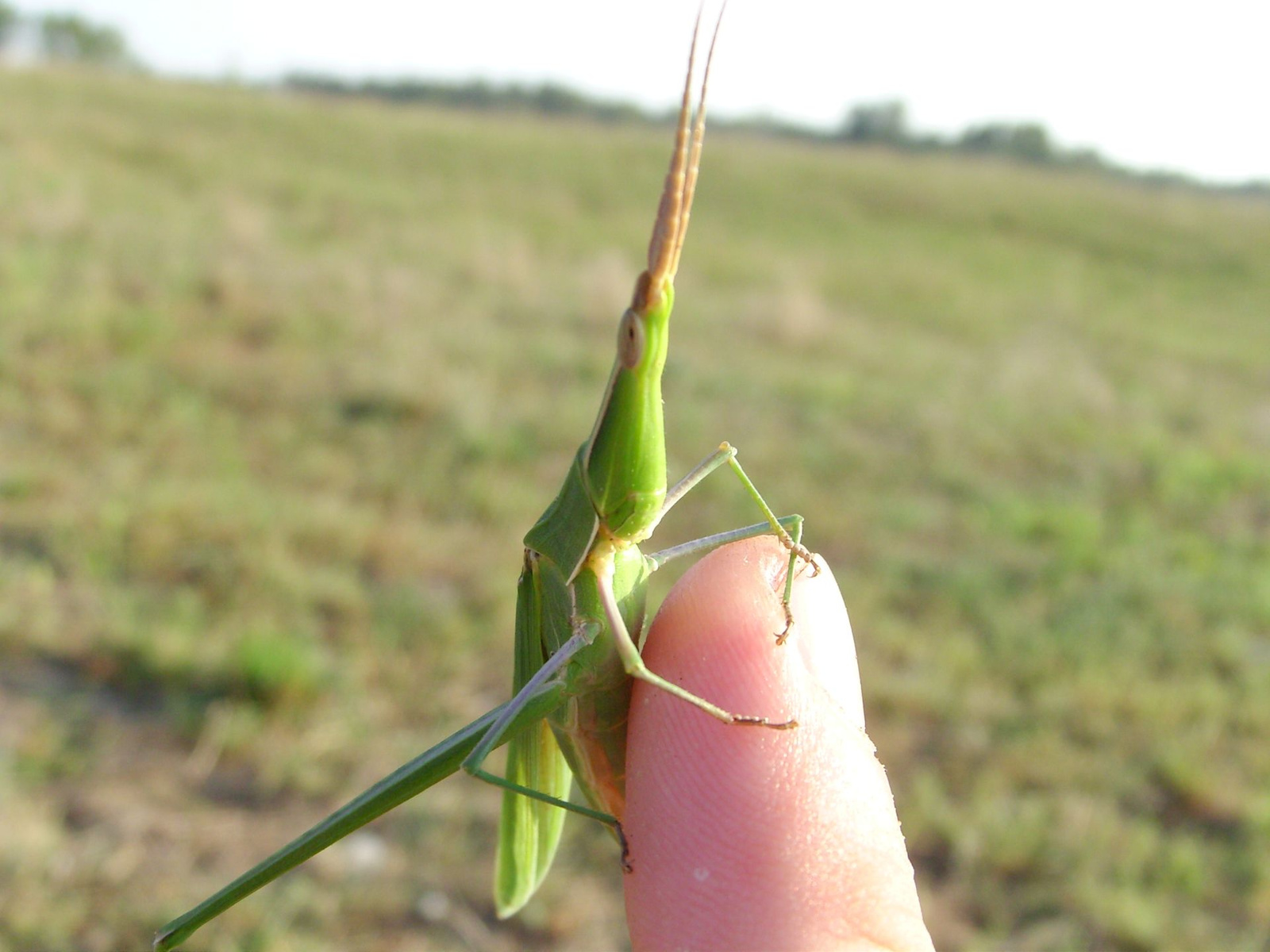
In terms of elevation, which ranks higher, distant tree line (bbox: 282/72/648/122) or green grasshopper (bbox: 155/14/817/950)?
distant tree line (bbox: 282/72/648/122)

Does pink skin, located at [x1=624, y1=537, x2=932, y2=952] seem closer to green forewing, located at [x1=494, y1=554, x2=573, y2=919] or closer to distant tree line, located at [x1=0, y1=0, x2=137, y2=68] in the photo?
green forewing, located at [x1=494, y1=554, x2=573, y2=919]

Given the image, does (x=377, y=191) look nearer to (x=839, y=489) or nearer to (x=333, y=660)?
(x=839, y=489)

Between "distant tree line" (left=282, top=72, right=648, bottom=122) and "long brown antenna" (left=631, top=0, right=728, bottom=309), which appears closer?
"long brown antenna" (left=631, top=0, right=728, bottom=309)

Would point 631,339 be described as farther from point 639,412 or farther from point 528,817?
Result: point 528,817

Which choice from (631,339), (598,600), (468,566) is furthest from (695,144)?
(468,566)

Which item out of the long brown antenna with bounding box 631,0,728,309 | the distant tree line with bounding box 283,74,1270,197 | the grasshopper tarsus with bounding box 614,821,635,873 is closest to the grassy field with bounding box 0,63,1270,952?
the grasshopper tarsus with bounding box 614,821,635,873

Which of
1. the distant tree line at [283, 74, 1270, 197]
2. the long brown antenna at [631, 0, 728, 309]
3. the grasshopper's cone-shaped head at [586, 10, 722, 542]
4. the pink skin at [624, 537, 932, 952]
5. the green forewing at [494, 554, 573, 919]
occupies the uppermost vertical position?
the distant tree line at [283, 74, 1270, 197]

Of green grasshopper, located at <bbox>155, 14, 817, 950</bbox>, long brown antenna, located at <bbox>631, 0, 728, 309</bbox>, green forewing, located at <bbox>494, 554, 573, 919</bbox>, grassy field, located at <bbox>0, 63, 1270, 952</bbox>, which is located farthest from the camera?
grassy field, located at <bbox>0, 63, 1270, 952</bbox>
